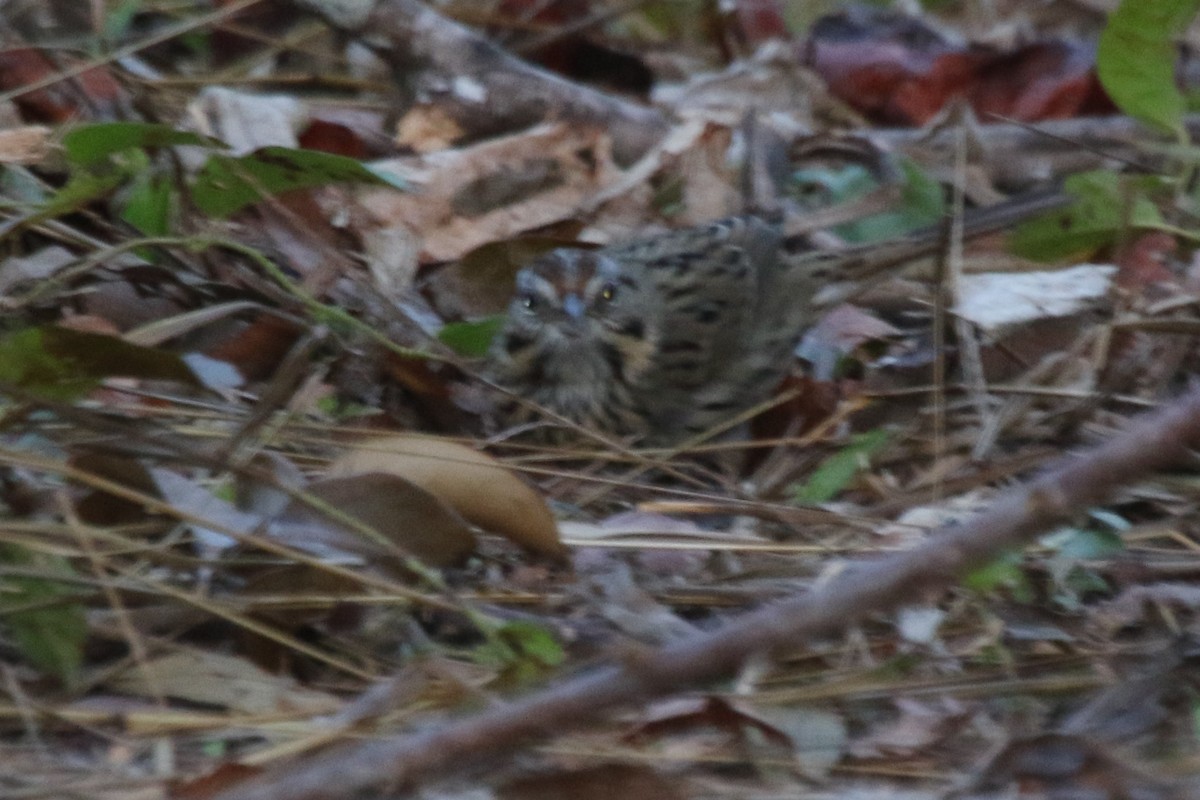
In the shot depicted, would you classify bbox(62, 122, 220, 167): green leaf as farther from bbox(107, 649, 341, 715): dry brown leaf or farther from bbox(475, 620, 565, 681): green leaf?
bbox(475, 620, 565, 681): green leaf

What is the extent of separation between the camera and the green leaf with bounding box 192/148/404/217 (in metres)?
3.53

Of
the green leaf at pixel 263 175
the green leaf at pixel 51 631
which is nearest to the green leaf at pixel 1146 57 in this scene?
the green leaf at pixel 263 175

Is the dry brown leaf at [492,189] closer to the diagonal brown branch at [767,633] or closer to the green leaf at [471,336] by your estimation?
the green leaf at [471,336]

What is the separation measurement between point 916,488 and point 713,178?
170 cm

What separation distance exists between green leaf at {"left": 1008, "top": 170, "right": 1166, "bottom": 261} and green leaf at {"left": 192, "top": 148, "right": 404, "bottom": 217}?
1.56 metres

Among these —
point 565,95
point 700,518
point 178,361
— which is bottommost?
point 700,518

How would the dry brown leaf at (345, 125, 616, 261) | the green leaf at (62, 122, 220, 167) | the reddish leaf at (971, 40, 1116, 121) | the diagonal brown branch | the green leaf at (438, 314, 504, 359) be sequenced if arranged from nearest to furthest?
the diagonal brown branch → the green leaf at (62, 122, 220, 167) → the green leaf at (438, 314, 504, 359) → the dry brown leaf at (345, 125, 616, 261) → the reddish leaf at (971, 40, 1116, 121)

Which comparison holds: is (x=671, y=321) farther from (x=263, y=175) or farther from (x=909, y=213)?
(x=263, y=175)

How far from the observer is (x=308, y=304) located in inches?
135

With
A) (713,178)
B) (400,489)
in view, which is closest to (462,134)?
(713,178)

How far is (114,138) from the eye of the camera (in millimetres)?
3391

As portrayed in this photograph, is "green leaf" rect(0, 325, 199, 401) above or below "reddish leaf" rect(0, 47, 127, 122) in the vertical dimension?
below

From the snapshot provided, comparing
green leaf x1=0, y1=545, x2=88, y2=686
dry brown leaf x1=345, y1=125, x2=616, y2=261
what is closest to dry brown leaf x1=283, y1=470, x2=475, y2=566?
green leaf x1=0, y1=545, x2=88, y2=686

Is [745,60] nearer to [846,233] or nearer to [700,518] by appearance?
[846,233]
